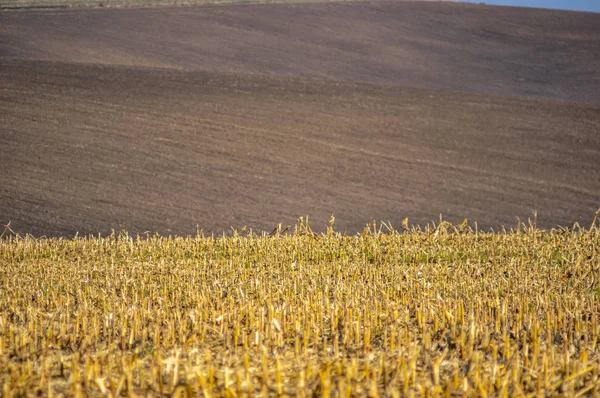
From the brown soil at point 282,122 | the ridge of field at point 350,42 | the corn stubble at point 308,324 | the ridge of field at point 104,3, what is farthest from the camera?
the ridge of field at point 104,3

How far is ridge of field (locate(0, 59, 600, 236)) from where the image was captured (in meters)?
19.9

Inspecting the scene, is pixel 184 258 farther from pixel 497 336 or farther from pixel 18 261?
pixel 497 336

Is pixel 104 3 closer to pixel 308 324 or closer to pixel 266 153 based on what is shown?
pixel 266 153

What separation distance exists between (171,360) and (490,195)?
1922 cm

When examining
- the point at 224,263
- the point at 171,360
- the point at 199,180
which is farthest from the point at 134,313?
the point at 199,180

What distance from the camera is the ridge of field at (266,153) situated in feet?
65.2

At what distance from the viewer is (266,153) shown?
81.1ft

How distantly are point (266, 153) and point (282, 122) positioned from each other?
11.1 feet

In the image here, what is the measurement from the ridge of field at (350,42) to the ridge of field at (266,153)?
3144 mm

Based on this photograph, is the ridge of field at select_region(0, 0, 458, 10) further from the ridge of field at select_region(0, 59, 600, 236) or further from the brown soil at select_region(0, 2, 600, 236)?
the ridge of field at select_region(0, 59, 600, 236)

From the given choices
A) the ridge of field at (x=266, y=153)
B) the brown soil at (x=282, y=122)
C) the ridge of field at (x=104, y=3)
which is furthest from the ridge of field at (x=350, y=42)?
the ridge of field at (x=266, y=153)

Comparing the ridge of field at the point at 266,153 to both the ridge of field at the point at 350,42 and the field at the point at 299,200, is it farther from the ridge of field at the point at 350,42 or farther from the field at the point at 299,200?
the ridge of field at the point at 350,42

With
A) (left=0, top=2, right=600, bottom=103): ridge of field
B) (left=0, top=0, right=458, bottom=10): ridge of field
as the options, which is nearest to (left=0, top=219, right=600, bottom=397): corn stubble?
(left=0, top=2, right=600, bottom=103): ridge of field

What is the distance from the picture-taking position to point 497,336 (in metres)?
5.15
